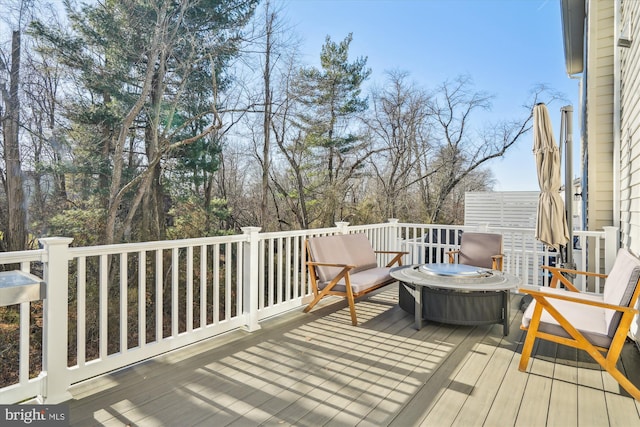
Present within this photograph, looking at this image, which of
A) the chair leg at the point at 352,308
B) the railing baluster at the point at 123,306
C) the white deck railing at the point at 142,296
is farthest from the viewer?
the chair leg at the point at 352,308

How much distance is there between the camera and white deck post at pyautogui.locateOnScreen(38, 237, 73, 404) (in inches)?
95.0

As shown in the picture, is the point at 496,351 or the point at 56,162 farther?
the point at 56,162

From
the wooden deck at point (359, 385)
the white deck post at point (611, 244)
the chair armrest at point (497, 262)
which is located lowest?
the wooden deck at point (359, 385)

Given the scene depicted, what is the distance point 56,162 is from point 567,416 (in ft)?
34.7

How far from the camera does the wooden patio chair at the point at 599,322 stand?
8.32 ft

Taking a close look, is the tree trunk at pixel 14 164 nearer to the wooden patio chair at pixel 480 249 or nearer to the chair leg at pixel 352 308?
the chair leg at pixel 352 308

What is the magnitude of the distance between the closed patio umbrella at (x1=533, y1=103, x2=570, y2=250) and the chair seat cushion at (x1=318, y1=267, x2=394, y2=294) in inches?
76.3

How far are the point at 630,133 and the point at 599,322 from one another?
2.13 meters

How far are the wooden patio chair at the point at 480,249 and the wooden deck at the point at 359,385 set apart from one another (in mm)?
1530

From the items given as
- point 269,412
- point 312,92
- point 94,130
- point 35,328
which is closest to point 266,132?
point 312,92

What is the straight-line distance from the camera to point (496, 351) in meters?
3.36

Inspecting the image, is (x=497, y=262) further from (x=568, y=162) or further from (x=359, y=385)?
(x=359, y=385)

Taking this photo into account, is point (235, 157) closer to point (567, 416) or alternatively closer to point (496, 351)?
point (496, 351)

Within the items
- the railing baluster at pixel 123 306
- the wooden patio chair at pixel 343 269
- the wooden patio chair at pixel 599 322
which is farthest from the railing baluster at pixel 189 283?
the wooden patio chair at pixel 599 322
